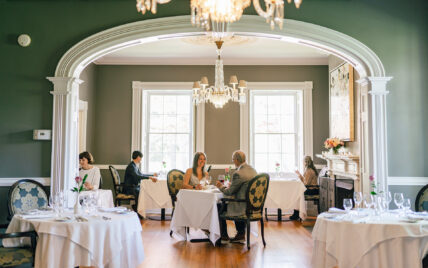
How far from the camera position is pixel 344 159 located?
24.3 ft

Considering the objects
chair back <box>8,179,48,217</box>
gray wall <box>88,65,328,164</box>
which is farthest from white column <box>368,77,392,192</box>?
chair back <box>8,179,48,217</box>

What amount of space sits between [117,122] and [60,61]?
421 cm

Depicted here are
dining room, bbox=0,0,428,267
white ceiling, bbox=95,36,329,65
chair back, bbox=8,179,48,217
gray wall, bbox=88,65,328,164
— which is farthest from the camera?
gray wall, bbox=88,65,328,164

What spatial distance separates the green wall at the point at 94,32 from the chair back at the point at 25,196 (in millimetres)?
707

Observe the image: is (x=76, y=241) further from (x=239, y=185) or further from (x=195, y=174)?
(x=195, y=174)

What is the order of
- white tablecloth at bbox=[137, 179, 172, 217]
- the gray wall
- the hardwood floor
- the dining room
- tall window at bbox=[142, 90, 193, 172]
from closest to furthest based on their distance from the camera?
the dining room < the hardwood floor < white tablecloth at bbox=[137, 179, 172, 217] < the gray wall < tall window at bbox=[142, 90, 193, 172]

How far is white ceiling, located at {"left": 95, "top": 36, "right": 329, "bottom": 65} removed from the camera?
834cm

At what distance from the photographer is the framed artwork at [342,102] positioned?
7.54 meters

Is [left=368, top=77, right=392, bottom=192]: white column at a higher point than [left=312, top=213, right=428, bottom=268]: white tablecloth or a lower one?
higher

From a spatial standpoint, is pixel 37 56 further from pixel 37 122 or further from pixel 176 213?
pixel 176 213

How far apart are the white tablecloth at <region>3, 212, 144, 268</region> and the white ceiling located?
16.6ft

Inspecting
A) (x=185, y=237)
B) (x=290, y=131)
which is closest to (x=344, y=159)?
(x=290, y=131)

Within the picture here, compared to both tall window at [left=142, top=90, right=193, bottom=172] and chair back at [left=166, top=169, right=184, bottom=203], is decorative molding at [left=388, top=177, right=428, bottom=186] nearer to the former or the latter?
chair back at [left=166, top=169, right=184, bottom=203]

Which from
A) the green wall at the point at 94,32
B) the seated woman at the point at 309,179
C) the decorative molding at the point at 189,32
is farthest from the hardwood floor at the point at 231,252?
the decorative molding at the point at 189,32
